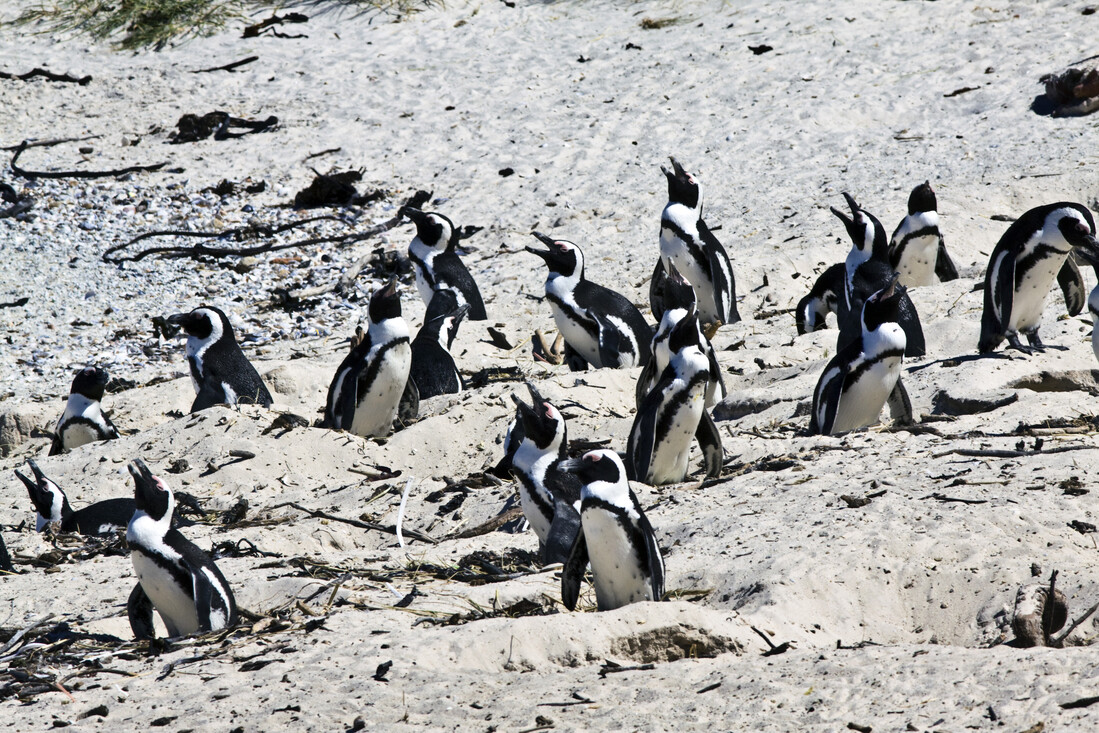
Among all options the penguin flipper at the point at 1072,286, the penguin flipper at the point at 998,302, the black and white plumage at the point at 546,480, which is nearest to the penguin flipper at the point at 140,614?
the black and white plumage at the point at 546,480

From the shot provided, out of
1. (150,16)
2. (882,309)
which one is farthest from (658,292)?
(150,16)

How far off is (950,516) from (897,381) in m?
1.72

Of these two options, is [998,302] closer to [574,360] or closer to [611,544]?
[574,360]

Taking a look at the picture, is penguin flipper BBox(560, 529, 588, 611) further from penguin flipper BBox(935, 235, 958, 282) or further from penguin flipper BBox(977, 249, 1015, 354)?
penguin flipper BBox(935, 235, 958, 282)

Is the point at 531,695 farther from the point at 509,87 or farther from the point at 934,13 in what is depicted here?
the point at 934,13

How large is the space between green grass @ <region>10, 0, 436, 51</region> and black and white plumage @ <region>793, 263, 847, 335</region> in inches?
314

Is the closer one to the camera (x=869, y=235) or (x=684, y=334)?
(x=684, y=334)

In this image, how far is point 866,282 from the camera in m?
6.85

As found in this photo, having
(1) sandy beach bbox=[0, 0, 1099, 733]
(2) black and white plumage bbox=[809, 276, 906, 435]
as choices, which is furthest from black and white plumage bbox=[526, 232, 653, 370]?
(2) black and white plumage bbox=[809, 276, 906, 435]

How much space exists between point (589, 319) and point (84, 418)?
3202 mm

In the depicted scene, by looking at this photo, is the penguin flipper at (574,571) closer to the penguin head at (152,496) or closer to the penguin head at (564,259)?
the penguin head at (152,496)

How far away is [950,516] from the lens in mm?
3703

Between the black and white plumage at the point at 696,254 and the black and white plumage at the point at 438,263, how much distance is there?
4.48 feet

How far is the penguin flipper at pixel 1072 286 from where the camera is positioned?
663cm
